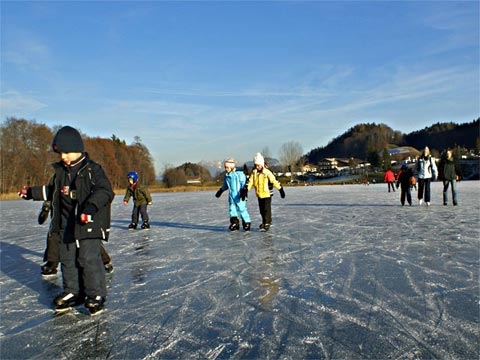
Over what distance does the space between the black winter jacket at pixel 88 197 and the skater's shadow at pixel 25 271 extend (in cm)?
85

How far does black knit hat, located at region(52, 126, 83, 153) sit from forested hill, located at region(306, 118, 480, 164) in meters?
120

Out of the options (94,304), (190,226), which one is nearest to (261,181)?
(190,226)

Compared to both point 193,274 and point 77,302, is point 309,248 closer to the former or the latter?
point 193,274

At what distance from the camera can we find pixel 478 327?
8.11 feet

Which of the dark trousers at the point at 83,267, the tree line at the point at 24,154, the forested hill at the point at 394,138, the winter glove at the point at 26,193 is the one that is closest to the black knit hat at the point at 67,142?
the dark trousers at the point at 83,267

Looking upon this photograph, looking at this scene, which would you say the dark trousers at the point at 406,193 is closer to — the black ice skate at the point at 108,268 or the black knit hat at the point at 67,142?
the black ice skate at the point at 108,268

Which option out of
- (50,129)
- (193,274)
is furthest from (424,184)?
(50,129)

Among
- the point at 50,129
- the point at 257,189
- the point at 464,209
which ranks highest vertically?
the point at 50,129

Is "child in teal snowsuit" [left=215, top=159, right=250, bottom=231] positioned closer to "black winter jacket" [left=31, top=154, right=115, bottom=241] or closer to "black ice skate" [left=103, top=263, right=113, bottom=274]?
"black ice skate" [left=103, top=263, right=113, bottom=274]

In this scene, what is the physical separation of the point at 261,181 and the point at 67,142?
14.5ft

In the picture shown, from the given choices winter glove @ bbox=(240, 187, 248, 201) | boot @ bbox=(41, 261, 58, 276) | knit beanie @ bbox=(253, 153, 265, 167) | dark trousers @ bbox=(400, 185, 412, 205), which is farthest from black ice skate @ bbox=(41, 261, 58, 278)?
dark trousers @ bbox=(400, 185, 412, 205)

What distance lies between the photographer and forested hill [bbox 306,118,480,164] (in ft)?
402

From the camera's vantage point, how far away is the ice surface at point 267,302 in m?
2.31

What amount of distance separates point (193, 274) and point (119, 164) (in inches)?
2730
